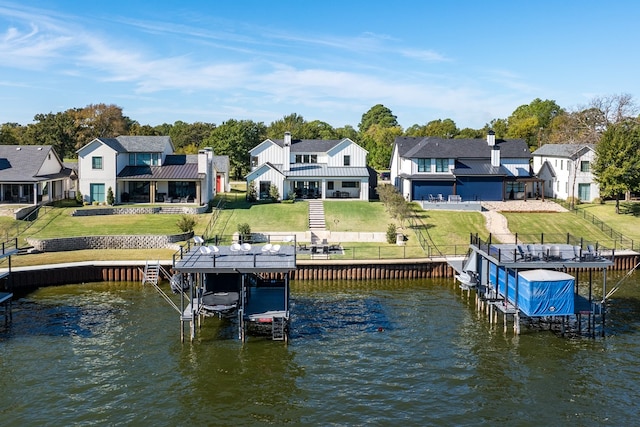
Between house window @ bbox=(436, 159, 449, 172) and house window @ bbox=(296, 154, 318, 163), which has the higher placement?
house window @ bbox=(296, 154, 318, 163)

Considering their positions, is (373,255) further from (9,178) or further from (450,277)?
(9,178)

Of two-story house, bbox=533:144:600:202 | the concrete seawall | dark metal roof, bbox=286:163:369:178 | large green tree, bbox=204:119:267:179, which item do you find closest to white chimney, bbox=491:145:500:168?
two-story house, bbox=533:144:600:202

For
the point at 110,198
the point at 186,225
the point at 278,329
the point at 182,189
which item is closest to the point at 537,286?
the point at 278,329

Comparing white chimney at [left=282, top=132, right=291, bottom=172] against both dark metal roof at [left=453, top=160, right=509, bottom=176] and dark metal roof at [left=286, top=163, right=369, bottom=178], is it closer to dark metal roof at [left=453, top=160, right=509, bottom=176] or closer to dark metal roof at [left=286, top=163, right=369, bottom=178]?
dark metal roof at [left=286, top=163, right=369, bottom=178]

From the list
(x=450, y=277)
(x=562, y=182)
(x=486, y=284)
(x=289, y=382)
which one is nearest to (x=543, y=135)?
(x=562, y=182)

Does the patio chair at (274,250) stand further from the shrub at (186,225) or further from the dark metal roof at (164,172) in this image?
the dark metal roof at (164,172)

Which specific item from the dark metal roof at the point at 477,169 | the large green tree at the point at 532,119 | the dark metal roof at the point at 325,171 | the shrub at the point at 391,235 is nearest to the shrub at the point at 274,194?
the dark metal roof at the point at 325,171

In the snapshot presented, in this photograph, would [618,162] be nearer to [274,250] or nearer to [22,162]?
[274,250]
